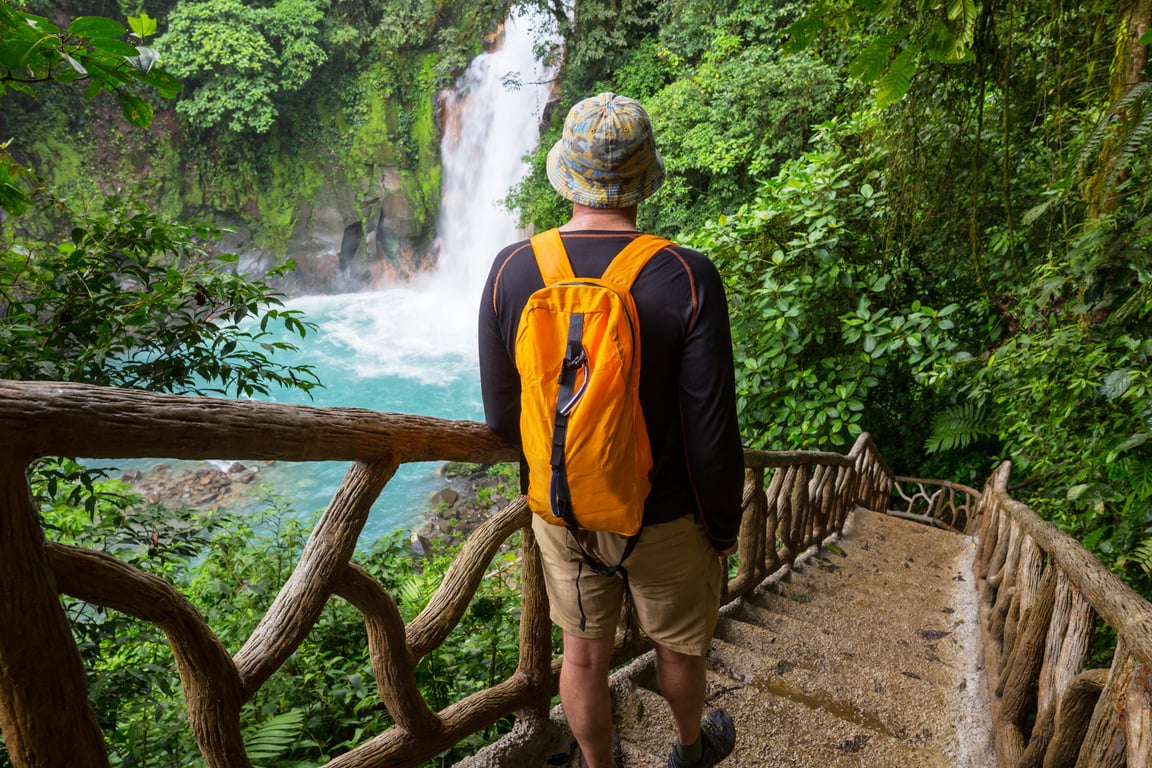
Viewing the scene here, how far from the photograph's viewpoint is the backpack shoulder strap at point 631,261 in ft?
4.15

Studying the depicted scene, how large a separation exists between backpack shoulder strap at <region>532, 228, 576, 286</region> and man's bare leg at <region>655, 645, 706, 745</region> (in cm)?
91

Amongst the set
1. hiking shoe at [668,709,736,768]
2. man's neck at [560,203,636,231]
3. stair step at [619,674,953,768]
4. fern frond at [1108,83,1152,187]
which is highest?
fern frond at [1108,83,1152,187]

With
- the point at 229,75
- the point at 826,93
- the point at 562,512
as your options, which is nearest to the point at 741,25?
the point at 826,93

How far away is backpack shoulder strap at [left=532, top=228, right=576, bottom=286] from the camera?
50.6 inches

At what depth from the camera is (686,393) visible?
135 cm

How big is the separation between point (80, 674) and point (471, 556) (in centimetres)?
93

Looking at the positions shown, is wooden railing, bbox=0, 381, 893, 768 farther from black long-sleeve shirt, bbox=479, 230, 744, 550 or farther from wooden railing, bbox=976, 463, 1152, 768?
wooden railing, bbox=976, 463, 1152, 768

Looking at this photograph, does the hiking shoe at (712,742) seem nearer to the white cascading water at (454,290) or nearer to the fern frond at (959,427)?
the fern frond at (959,427)

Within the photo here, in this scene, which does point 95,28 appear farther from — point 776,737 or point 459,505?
point 459,505

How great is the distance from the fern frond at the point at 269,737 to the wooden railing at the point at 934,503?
247 inches

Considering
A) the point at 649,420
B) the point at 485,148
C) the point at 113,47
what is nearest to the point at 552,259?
the point at 649,420

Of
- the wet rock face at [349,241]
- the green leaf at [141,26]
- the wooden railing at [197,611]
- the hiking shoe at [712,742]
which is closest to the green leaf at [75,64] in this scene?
the green leaf at [141,26]

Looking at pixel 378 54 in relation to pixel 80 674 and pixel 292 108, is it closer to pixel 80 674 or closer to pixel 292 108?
pixel 292 108

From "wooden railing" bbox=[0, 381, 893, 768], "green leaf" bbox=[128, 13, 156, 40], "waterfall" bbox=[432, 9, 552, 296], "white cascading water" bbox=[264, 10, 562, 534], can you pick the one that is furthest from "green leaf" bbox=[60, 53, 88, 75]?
"waterfall" bbox=[432, 9, 552, 296]
